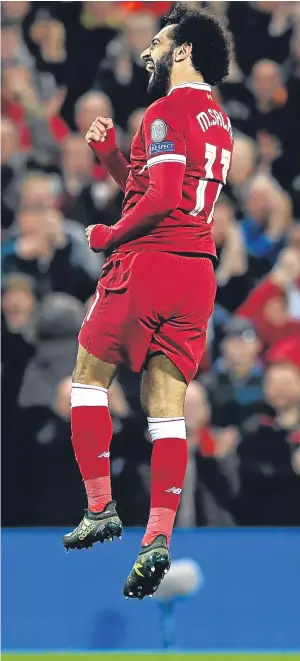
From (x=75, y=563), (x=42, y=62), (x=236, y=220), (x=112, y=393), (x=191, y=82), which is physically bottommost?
(x=75, y=563)

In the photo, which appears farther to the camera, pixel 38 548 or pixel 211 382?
pixel 211 382

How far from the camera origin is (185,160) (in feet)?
15.1

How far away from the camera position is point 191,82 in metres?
4.79

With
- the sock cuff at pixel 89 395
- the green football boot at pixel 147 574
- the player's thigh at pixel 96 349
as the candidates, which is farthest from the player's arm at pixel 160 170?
the green football boot at pixel 147 574

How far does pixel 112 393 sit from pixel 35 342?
629 millimetres

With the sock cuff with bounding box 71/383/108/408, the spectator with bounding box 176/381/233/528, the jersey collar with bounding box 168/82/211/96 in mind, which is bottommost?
the spectator with bounding box 176/381/233/528

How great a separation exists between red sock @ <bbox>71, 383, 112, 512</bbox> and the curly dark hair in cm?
127

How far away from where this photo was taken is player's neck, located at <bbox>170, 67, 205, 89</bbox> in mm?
4797

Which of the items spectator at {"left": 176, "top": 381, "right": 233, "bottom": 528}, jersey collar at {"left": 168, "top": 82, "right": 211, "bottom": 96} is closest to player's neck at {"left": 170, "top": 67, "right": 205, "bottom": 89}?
jersey collar at {"left": 168, "top": 82, "right": 211, "bottom": 96}

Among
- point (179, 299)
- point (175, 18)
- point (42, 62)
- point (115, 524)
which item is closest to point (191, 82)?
point (175, 18)

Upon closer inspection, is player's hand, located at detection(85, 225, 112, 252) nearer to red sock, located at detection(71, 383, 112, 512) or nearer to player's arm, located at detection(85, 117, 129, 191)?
player's arm, located at detection(85, 117, 129, 191)

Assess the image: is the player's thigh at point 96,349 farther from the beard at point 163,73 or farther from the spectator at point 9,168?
the spectator at point 9,168

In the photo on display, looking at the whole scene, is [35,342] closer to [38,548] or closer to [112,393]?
[112,393]

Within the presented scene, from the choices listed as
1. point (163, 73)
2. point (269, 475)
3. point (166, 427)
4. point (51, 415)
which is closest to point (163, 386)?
point (166, 427)
